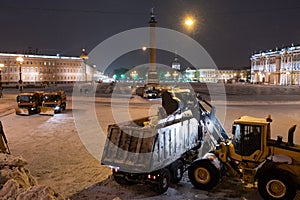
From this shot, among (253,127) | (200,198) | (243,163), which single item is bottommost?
(200,198)

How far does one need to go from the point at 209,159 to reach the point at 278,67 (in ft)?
471

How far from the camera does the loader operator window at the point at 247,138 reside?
8.41 meters

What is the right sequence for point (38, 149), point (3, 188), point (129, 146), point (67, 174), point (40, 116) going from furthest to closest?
point (40, 116), point (38, 149), point (67, 174), point (129, 146), point (3, 188)

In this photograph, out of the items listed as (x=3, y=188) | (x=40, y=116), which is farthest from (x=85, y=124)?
(x=3, y=188)

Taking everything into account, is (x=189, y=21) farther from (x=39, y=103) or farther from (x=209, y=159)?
(x=39, y=103)

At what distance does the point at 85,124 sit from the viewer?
65.6ft

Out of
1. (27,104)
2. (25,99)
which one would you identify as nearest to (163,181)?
(27,104)

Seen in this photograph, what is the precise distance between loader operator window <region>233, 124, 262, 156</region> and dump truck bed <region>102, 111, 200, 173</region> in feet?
5.82

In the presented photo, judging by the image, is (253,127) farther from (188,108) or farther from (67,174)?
(67,174)

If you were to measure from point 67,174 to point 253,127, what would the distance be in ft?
19.4

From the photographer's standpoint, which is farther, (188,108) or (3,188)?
(188,108)

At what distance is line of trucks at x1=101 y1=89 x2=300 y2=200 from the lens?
7.95 m

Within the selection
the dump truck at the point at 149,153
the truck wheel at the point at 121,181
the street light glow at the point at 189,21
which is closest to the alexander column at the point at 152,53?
the street light glow at the point at 189,21

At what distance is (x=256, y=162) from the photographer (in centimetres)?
848
